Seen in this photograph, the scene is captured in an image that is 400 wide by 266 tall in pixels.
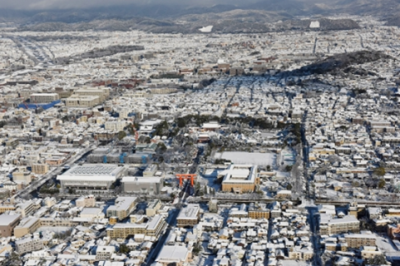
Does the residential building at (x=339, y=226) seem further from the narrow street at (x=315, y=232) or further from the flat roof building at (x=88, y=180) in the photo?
the flat roof building at (x=88, y=180)

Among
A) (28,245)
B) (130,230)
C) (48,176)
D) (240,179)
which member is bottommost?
(48,176)

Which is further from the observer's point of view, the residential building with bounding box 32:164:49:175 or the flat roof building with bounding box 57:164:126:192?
the residential building with bounding box 32:164:49:175

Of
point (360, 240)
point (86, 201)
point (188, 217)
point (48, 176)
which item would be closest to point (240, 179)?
point (188, 217)

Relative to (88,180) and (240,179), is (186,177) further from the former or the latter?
(88,180)

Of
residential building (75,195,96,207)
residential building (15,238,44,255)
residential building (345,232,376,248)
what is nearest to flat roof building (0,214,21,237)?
residential building (15,238,44,255)

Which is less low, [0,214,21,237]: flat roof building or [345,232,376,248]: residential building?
[345,232,376,248]: residential building

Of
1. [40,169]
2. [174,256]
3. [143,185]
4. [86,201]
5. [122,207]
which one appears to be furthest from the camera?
[40,169]

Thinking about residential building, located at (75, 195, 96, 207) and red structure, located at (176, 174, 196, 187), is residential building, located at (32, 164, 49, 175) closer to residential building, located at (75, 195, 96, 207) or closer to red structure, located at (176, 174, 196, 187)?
residential building, located at (75, 195, 96, 207)

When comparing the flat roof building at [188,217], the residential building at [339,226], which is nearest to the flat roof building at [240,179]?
the flat roof building at [188,217]


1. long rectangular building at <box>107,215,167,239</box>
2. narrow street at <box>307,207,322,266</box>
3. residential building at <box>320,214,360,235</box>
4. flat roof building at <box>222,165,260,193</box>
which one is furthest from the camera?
flat roof building at <box>222,165,260,193</box>
